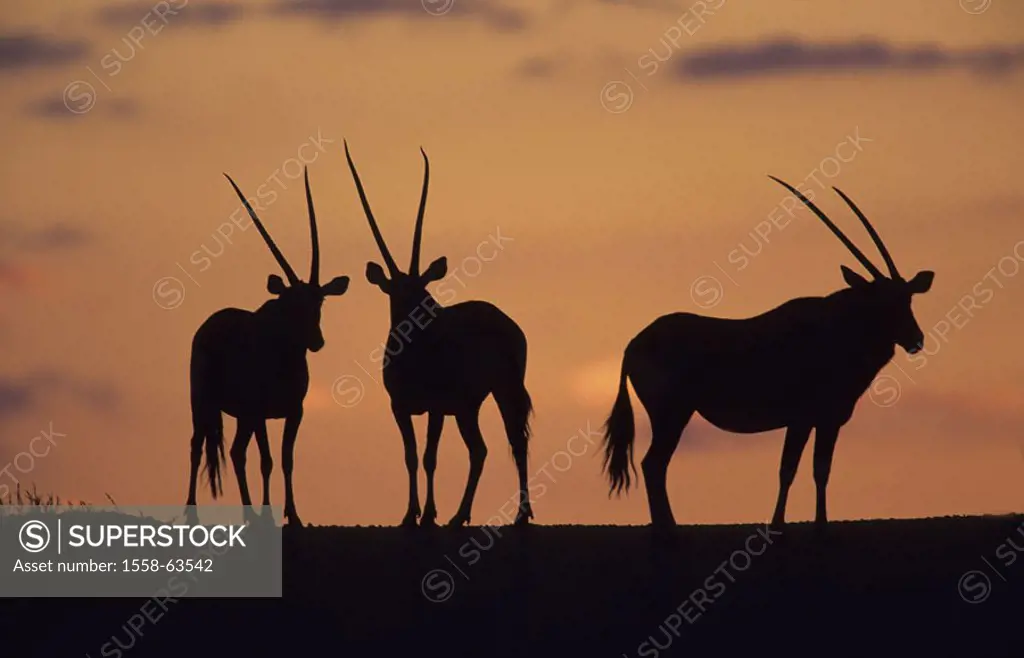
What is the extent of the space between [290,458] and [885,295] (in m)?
6.59

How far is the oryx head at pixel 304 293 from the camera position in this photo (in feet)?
72.5

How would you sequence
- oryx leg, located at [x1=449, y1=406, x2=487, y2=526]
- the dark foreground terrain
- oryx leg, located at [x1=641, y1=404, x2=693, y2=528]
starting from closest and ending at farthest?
the dark foreground terrain
oryx leg, located at [x1=641, y1=404, x2=693, y2=528]
oryx leg, located at [x1=449, y1=406, x2=487, y2=526]

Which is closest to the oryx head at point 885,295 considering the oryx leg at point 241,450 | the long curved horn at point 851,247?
the long curved horn at point 851,247

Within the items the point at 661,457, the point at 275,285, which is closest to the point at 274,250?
the point at 275,285

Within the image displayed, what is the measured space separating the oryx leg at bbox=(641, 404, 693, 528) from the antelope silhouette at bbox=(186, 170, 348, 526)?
3.88 meters

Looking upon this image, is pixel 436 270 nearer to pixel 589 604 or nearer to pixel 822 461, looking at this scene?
pixel 822 461

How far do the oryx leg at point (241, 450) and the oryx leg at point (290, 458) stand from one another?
0.61m

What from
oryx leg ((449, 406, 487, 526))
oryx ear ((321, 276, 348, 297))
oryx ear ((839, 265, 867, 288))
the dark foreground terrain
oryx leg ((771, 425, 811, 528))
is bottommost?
the dark foreground terrain

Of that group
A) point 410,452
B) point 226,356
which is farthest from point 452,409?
point 226,356

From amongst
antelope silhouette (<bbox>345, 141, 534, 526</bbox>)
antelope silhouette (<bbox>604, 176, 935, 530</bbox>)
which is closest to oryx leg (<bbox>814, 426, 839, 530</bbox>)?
antelope silhouette (<bbox>604, 176, 935, 530</bbox>)

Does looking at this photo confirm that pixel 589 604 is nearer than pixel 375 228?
Yes

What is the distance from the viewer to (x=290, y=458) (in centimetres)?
2183

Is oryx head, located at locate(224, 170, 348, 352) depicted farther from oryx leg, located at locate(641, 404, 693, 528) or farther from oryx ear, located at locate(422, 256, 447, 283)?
oryx leg, located at locate(641, 404, 693, 528)

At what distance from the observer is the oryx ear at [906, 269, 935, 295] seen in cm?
2167
